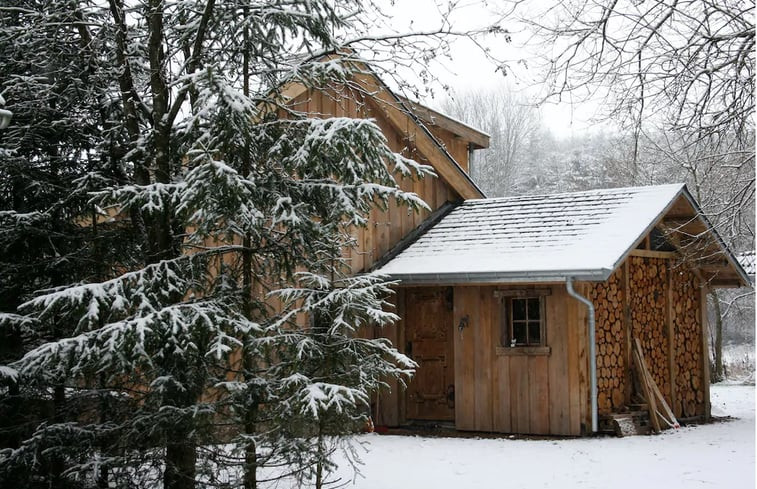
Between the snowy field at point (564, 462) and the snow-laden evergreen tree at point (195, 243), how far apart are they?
50.2 inches

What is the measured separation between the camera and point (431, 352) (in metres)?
13.5

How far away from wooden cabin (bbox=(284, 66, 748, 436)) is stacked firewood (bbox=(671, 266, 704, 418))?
0.03 metres

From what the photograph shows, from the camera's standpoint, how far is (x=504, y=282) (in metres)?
11.8

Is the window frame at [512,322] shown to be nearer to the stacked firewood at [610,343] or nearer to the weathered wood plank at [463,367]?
the weathered wood plank at [463,367]

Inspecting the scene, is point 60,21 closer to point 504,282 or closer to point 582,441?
point 504,282

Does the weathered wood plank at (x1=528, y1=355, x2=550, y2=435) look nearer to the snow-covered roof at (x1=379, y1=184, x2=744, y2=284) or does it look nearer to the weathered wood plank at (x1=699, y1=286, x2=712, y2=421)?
the snow-covered roof at (x1=379, y1=184, x2=744, y2=284)

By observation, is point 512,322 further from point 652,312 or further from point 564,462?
point 564,462

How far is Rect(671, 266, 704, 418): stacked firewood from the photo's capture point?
1440cm

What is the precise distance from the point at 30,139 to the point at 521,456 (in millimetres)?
6627

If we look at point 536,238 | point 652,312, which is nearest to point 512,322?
point 536,238

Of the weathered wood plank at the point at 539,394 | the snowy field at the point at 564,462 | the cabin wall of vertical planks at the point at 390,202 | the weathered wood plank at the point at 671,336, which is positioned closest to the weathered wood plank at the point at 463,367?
the snowy field at the point at 564,462

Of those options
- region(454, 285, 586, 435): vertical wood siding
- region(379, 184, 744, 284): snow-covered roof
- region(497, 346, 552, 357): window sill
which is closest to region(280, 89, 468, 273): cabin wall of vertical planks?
region(379, 184, 744, 284): snow-covered roof

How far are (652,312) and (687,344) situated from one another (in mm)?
1583

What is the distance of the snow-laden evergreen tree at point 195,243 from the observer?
6.51m
